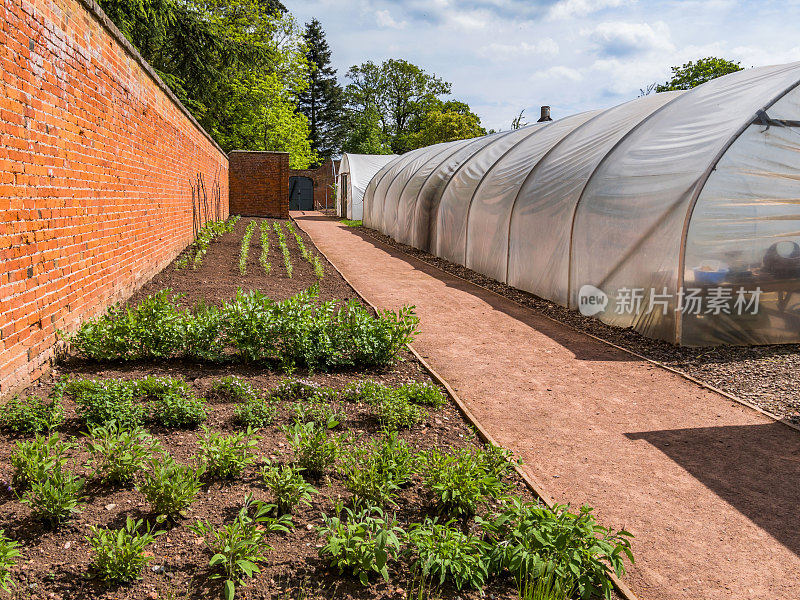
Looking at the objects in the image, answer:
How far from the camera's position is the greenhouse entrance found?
4225 centimetres

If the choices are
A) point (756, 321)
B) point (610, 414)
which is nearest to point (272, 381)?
point (610, 414)

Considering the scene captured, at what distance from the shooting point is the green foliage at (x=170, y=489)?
2607 millimetres

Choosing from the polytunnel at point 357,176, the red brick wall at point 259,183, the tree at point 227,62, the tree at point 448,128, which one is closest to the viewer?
the tree at point 227,62

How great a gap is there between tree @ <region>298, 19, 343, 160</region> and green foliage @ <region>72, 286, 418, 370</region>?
5511 cm

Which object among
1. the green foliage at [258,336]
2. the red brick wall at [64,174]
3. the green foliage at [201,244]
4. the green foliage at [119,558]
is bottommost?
the green foliage at [119,558]

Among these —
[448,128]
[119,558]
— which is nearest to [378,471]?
[119,558]

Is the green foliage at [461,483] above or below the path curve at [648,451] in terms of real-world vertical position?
above

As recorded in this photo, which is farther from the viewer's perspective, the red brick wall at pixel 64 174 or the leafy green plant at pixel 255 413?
the red brick wall at pixel 64 174

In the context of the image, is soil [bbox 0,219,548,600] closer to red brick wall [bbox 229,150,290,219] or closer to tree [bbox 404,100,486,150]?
red brick wall [bbox 229,150,290,219]

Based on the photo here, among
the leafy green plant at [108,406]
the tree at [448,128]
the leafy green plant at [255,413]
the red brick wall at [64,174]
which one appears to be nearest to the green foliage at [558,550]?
the leafy green plant at [255,413]

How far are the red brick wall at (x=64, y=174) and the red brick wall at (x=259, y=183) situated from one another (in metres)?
20.1

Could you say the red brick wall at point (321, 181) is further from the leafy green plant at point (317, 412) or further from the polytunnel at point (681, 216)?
the leafy green plant at point (317, 412)

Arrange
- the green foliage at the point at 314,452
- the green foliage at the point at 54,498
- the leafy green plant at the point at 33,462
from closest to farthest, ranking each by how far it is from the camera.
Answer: the green foliage at the point at 54,498 < the leafy green plant at the point at 33,462 < the green foliage at the point at 314,452

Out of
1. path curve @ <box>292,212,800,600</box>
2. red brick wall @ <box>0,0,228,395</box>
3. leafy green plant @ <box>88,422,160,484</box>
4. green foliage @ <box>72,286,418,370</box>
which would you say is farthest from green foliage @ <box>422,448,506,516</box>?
red brick wall @ <box>0,0,228,395</box>
